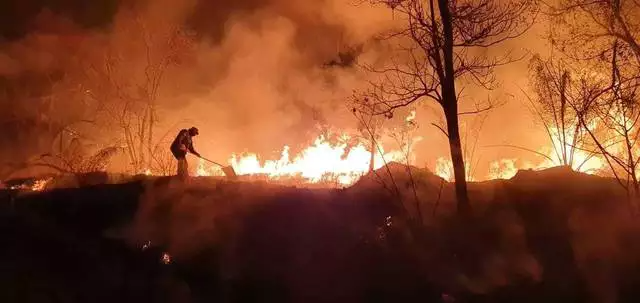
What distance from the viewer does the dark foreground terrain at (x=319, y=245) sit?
1245 cm

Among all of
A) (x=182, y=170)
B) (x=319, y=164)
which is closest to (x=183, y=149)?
(x=182, y=170)

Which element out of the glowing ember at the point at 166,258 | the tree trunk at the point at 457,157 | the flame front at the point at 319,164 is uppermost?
the flame front at the point at 319,164

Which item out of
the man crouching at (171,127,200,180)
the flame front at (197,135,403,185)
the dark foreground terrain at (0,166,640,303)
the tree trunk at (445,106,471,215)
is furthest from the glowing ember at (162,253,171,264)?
the flame front at (197,135,403,185)

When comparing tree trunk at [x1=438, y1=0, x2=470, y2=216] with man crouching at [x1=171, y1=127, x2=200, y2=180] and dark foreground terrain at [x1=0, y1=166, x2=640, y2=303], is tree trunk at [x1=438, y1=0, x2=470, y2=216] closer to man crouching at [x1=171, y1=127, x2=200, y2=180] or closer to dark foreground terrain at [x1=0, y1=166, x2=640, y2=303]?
dark foreground terrain at [x1=0, y1=166, x2=640, y2=303]

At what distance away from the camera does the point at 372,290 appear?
12.5 meters

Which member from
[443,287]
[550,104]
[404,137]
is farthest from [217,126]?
[443,287]

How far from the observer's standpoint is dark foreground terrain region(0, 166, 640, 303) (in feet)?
40.8

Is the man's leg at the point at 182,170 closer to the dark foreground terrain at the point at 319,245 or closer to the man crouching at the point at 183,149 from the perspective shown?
the man crouching at the point at 183,149

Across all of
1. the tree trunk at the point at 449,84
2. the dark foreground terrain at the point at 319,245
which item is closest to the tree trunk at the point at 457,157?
the tree trunk at the point at 449,84

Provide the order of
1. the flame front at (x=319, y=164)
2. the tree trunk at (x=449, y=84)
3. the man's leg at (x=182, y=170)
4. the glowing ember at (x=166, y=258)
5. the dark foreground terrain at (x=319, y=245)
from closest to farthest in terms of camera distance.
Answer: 1. the dark foreground terrain at (x=319, y=245)
2. the glowing ember at (x=166, y=258)
3. the tree trunk at (x=449, y=84)
4. the man's leg at (x=182, y=170)
5. the flame front at (x=319, y=164)

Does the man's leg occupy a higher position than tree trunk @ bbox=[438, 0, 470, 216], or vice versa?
tree trunk @ bbox=[438, 0, 470, 216]

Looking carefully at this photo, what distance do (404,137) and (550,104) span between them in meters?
8.17

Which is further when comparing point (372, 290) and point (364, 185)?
point (364, 185)

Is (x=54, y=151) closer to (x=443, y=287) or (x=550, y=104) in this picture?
(x=550, y=104)
